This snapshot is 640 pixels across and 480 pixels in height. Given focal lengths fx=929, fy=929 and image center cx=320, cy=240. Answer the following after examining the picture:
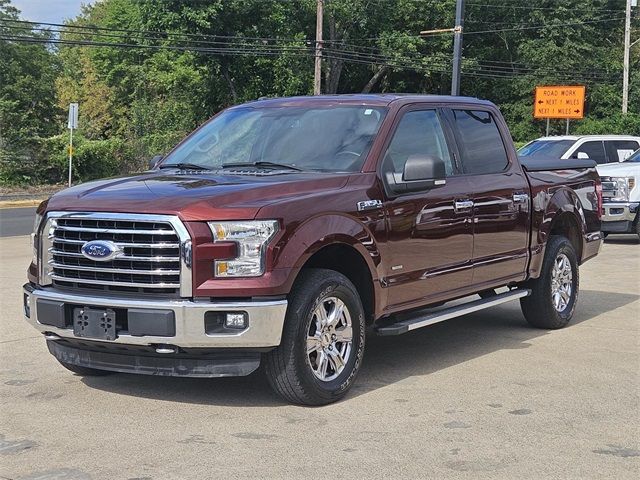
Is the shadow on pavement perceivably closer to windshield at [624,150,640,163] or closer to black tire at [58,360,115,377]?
black tire at [58,360,115,377]

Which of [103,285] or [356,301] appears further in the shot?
[356,301]

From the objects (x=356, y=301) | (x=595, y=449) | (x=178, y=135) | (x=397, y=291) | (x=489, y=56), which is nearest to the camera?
(x=595, y=449)

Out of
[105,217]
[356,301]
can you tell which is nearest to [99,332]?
[105,217]

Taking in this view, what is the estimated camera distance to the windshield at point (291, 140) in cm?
648

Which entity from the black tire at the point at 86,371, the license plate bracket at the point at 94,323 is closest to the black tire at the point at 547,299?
the black tire at the point at 86,371

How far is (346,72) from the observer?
5934cm

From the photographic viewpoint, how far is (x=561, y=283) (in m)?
8.63

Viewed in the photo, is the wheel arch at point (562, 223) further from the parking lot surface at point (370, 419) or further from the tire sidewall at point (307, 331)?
the tire sidewall at point (307, 331)

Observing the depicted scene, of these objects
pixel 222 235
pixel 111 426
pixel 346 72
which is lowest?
pixel 111 426

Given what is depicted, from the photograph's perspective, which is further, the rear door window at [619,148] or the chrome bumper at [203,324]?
the rear door window at [619,148]

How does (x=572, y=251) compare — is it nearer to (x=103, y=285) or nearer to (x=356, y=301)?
(x=356, y=301)

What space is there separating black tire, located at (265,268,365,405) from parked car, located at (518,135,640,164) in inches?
507

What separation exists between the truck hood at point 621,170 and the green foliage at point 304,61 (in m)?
28.6

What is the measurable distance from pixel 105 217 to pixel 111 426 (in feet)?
4.00
